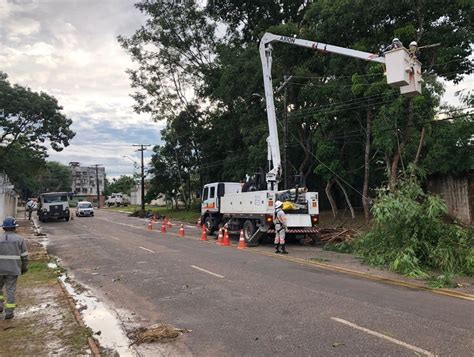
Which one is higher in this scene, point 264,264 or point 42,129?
point 42,129

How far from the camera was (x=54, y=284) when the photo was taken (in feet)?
33.9

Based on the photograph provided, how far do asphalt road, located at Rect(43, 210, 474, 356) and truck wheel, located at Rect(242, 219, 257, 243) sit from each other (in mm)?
5127

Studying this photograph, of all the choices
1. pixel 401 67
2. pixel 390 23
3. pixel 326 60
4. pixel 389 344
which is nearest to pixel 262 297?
pixel 389 344

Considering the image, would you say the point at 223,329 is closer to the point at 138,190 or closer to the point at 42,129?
the point at 42,129

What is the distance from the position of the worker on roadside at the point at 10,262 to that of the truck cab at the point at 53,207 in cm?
3312

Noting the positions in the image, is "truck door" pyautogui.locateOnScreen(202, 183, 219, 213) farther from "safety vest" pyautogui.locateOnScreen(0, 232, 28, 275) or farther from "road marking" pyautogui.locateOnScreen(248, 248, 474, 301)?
"safety vest" pyautogui.locateOnScreen(0, 232, 28, 275)

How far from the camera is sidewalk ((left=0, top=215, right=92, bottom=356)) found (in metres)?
5.84

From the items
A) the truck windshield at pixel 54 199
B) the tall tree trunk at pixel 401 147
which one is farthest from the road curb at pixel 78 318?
the truck windshield at pixel 54 199

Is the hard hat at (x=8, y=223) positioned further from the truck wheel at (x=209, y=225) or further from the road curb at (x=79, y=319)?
the truck wheel at (x=209, y=225)

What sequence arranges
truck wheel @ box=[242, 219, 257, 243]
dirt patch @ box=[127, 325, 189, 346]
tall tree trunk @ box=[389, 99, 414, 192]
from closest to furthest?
dirt patch @ box=[127, 325, 189, 346]
truck wheel @ box=[242, 219, 257, 243]
tall tree trunk @ box=[389, 99, 414, 192]

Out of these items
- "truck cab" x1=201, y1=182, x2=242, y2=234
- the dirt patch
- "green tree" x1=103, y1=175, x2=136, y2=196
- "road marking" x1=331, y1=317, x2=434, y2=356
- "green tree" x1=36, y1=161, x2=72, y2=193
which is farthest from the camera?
"green tree" x1=36, y1=161, x2=72, y2=193

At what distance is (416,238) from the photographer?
12117 millimetres

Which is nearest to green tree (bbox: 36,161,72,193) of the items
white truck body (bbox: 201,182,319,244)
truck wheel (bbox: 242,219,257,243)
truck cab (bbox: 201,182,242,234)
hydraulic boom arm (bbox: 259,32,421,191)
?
truck cab (bbox: 201,182,242,234)

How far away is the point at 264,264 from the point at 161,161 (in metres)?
40.9
